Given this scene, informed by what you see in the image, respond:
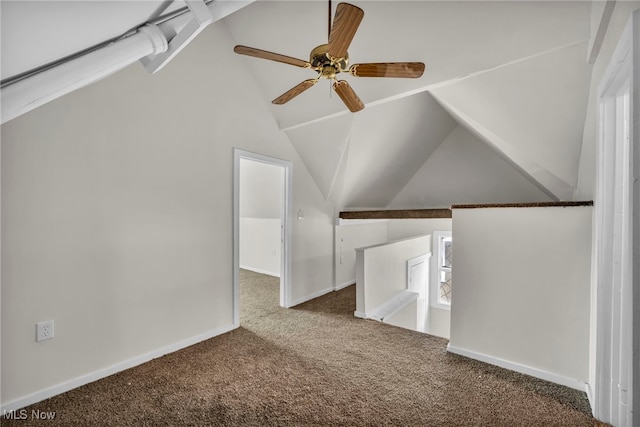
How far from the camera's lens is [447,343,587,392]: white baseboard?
198 cm

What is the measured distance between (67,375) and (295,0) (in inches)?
123

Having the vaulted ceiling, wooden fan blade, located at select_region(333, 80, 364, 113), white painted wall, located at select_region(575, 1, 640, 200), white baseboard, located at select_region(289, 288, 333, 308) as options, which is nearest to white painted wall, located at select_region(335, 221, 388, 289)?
white baseboard, located at select_region(289, 288, 333, 308)

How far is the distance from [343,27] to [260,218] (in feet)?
15.8

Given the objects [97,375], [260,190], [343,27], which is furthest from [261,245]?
[343,27]

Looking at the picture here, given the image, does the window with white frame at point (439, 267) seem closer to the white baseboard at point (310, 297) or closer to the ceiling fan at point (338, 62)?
the white baseboard at point (310, 297)

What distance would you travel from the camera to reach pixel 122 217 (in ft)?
7.18

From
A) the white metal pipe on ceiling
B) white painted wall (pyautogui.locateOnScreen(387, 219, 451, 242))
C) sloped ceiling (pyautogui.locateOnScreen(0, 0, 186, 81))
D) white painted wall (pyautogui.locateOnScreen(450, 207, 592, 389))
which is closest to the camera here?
sloped ceiling (pyautogui.locateOnScreen(0, 0, 186, 81))

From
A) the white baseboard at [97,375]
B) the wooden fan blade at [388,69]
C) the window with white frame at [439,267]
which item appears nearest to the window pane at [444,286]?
the window with white frame at [439,267]

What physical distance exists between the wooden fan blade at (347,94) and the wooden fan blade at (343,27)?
258 millimetres

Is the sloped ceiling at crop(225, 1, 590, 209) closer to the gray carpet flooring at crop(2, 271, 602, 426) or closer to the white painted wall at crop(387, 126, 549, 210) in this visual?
the white painted wall at crop(387, 126, 549, 210)

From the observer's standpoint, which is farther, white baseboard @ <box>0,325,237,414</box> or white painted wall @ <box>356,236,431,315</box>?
white painted wall @ <box>356,236,431,315</box>

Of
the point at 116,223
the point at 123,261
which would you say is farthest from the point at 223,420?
the point at 116,223

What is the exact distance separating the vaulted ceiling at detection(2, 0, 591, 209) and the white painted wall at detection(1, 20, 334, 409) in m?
0.62

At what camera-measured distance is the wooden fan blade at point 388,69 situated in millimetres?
1678
